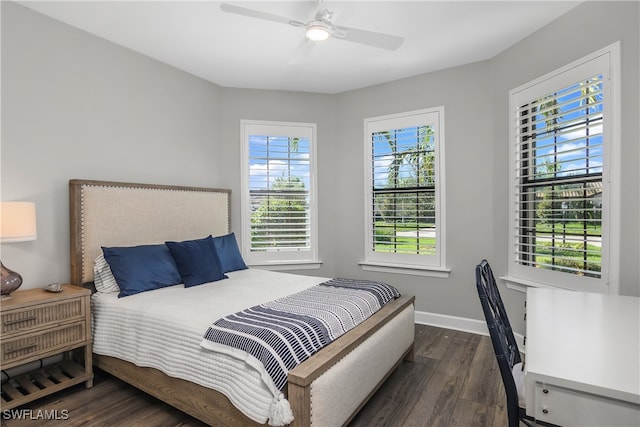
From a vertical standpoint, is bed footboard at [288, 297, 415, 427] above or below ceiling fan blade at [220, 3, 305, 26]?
below

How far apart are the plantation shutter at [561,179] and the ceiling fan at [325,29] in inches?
55.8

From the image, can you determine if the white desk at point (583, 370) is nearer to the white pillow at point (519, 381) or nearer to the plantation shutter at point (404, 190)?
the white pillow at point (519, 381)

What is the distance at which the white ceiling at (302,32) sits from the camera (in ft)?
8.39

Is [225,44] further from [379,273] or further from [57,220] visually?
[379,273]

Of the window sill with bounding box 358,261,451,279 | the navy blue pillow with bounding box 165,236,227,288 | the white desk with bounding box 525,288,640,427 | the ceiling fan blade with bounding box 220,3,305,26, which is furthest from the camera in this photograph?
the window sill with bounding box 358,261,451,279

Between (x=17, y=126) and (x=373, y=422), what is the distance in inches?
123

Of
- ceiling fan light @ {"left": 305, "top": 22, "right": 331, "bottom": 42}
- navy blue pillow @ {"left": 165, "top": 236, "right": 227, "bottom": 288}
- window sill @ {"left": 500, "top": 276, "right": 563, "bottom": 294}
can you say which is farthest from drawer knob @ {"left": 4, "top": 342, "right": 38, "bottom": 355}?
window sill @ {"left": 500, "top": 276, "right": 563, "bottom": 294}

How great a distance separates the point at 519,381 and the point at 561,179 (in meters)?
1.83

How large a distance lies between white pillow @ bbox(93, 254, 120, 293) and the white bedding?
0.06m

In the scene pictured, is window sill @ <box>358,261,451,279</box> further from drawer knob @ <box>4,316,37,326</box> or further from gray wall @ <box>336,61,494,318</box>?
drawer knob @ <box>4,316,37,326</box>

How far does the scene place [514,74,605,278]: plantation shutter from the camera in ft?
Answer: 8.03

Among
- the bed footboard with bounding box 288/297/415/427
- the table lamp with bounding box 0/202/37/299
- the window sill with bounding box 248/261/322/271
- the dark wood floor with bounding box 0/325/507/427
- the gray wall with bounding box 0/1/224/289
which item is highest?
the gray wall with bounding box 0/1/224/289

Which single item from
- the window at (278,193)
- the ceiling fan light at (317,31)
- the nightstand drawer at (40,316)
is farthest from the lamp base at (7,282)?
the ceiling fan light at (317,31)

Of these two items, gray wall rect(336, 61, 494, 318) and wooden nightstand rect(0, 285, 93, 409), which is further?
gray wall rect(336, 61, 494, 318)
